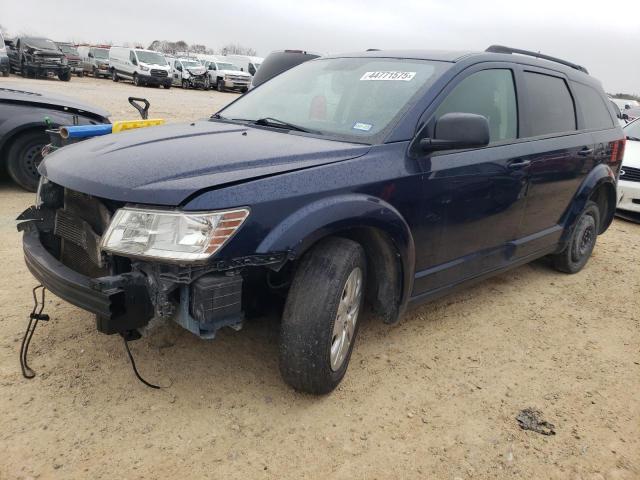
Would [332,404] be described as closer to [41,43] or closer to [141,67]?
[41,43]

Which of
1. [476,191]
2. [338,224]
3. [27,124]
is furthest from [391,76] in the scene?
[27,124]

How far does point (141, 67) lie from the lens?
27.5 metres

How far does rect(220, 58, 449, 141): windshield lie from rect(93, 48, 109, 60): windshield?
107 feet

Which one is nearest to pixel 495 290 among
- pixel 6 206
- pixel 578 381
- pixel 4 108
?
pixel 578 381

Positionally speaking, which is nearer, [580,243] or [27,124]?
[580,243]

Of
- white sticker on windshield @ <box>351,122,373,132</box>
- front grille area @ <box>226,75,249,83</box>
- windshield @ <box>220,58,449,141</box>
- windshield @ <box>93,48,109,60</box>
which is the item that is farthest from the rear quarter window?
windshield @ <box>93,48,109,60</box>

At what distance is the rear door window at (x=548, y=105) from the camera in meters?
3.88

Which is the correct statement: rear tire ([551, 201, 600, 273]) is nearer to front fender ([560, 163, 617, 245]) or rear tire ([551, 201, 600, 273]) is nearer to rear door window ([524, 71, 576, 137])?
front fender ([560, 163, 617, 245])

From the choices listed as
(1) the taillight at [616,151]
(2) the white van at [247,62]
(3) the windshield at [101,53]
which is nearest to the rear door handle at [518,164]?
(1) the taillight at [616,151]

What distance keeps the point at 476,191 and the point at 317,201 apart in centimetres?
129

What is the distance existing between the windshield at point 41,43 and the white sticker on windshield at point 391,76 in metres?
26.3

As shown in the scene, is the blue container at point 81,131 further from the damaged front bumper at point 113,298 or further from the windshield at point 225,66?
the windshield at point 225,66

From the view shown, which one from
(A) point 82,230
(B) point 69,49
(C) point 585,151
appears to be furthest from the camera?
(B) point 69,49

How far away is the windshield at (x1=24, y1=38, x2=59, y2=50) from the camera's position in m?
24.9
